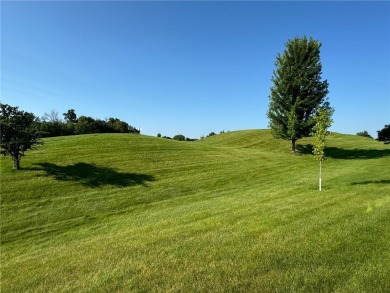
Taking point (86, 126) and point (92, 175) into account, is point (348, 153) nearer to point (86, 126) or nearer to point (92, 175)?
point (92, 175)

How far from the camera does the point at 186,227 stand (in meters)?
11.0

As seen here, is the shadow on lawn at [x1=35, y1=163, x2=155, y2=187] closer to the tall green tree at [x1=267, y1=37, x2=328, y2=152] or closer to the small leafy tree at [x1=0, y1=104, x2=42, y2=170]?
the small leafy tree at [x1=0, y1=104, x2=42, y2=170]

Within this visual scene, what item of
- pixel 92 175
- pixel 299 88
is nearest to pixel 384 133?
pixel 299 88

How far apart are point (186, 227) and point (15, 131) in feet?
47.2

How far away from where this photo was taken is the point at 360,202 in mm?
13438

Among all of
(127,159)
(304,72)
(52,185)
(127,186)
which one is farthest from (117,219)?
(304,72)

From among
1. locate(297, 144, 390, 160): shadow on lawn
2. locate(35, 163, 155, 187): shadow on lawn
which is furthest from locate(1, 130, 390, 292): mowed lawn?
locate(297, 144, 390, 160): shadow on lawn

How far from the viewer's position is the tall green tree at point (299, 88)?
109 feet

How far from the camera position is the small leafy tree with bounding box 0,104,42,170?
1839 cm

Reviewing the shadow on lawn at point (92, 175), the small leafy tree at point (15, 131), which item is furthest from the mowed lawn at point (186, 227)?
the small leafy tree at point (15, 131)

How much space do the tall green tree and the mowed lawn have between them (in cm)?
927

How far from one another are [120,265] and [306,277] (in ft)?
15.6

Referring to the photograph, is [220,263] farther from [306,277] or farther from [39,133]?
[39,133]

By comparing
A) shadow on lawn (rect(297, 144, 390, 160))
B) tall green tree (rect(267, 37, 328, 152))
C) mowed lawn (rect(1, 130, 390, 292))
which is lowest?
mowed lawn (rect(1, 130, 390, 292))
